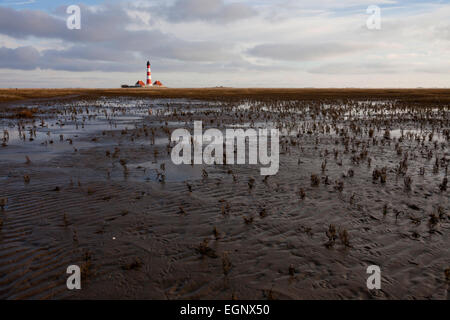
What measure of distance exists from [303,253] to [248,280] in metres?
1.15

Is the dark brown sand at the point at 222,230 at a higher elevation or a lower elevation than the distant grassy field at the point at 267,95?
lower

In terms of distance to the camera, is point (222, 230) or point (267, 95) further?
point (267, 95)

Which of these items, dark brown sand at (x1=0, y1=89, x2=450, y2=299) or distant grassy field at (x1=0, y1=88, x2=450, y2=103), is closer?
dark brown sand at (x1=0, y1=89, x2=450, y2=299)

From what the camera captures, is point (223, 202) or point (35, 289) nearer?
point (35, 289)

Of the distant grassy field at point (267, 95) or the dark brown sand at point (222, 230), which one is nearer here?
the dark brown sand at point (222, 230)

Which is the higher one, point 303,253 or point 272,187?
point 272,187

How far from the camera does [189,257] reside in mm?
4777

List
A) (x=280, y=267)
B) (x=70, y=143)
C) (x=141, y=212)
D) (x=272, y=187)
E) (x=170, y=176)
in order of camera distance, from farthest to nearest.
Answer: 1. (x=70, y=143)
2. (x=170, y=176)
3. (x=272, y=187)
4. (x=141, y=212)
5. (x=280, y=267)

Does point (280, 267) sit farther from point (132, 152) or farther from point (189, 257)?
point (132, 152)

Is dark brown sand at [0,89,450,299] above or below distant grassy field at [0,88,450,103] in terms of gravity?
below

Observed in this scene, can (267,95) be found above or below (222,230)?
above
